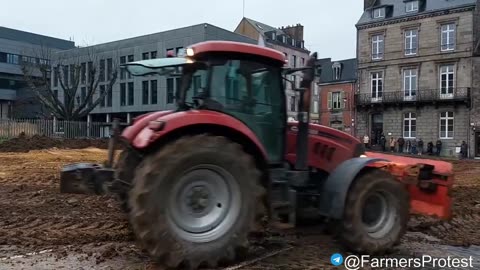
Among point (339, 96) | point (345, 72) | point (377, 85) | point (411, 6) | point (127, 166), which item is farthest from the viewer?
point (345, 72)

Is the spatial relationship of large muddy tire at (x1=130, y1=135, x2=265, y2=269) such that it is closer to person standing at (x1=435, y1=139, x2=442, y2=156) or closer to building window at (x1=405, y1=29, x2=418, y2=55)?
person standing at (x1=435, y1=139, x2=442, y2=156)

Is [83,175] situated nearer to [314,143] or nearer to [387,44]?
[314,143]

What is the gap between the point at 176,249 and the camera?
A: 16.8 ft

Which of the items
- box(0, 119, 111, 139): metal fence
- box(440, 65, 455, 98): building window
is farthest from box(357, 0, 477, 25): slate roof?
box(0, 119, 111, 139): metal fence

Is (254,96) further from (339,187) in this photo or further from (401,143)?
(401,143)

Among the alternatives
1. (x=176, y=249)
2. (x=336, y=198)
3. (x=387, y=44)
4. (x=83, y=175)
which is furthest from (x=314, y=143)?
(x=387, y=44)

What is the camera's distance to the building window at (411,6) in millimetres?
48844

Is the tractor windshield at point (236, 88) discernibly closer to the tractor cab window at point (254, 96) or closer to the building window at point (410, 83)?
the tractor cab window at point (254, 96)

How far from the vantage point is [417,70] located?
157 ft

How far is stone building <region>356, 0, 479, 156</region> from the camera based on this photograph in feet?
147

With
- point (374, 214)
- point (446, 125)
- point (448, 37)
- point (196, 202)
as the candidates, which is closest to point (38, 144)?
point (196, 202)

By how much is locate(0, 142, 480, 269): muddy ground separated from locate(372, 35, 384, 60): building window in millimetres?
41647

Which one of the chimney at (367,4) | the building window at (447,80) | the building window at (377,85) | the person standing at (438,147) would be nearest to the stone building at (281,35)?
the chimney at (367,4)

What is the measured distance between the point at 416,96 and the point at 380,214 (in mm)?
43835
